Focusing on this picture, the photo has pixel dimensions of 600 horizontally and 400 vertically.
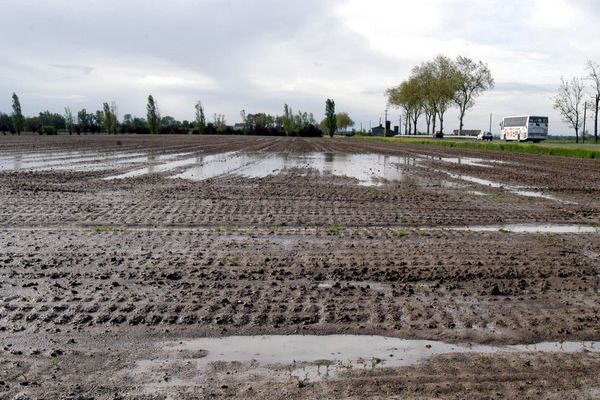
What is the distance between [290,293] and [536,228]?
608cm

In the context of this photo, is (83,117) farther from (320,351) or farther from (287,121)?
(320,351)

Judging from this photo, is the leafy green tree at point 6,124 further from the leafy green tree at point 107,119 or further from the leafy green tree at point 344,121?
the leafy green tree at point 344,121

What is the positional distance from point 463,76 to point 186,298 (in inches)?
2753

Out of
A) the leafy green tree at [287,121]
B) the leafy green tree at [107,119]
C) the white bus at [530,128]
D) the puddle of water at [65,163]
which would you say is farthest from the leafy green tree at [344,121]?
the puddle of water at [65,163]

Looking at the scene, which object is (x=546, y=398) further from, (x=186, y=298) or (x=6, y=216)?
(x=6, y=216)

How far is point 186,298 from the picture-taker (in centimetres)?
567

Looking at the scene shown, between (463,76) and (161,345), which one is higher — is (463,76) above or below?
above

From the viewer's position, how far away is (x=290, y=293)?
5871 mm

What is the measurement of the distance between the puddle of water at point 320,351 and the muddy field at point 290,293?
3 cm

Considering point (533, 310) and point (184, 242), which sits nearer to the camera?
point (533, 310)

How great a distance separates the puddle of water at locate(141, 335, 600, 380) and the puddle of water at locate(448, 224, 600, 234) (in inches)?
201

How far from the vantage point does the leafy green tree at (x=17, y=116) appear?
98.1 meters

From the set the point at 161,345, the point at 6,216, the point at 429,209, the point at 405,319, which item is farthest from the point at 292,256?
the point at 6,216

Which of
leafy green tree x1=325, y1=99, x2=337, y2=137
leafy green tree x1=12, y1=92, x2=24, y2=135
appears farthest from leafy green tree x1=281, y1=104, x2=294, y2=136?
leafy green tree x1=12, y1=92, x2=24, y2=135
